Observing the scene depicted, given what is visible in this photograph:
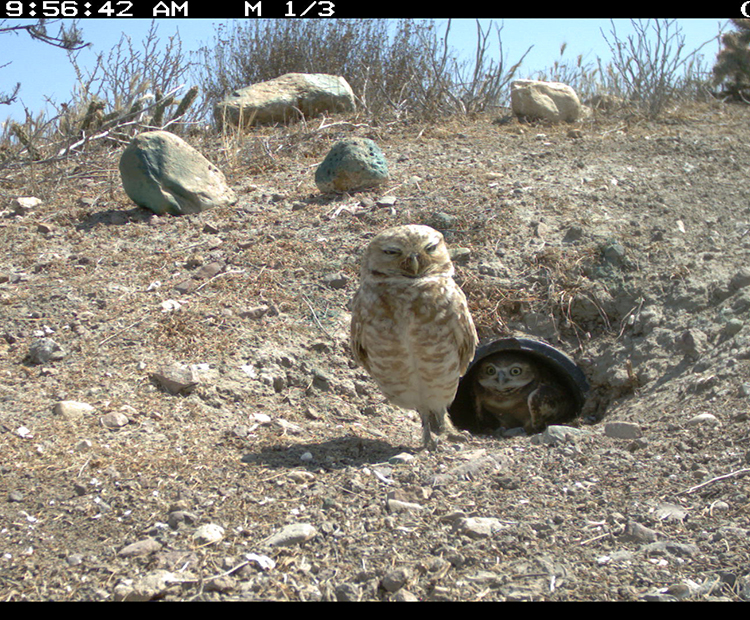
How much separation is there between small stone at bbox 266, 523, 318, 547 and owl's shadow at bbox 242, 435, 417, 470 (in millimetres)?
707

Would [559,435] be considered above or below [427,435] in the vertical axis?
above

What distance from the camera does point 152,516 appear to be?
9.14 feet

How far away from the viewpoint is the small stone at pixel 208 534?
258 centimetres

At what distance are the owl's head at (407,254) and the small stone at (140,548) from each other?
1891mm

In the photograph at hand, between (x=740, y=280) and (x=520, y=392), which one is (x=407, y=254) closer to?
(x=740, y=280)

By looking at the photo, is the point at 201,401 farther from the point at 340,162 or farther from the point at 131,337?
the point at 340,162

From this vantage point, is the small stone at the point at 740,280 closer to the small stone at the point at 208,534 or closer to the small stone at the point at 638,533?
the small stone at the point at 638,533

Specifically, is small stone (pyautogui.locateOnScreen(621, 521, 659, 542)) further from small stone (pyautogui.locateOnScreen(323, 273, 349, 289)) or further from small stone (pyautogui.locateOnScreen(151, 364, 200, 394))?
small stone (pyautogui.locateOnScreen(323, 273, 349, 289))

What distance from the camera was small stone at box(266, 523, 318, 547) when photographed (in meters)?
2.56

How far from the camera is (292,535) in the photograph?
2586 mm

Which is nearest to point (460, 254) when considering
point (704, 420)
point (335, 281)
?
point (335, 281)

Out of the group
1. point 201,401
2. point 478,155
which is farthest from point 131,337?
point 478,155

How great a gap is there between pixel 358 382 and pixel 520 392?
2.03 metres

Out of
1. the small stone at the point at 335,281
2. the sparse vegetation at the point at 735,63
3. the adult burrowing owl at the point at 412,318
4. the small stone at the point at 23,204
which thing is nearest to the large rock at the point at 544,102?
the sparse vegetation at the point at 735,63
